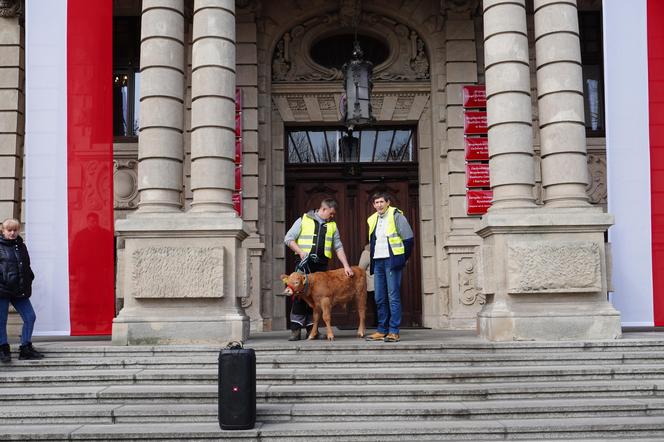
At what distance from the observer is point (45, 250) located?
36.4ft

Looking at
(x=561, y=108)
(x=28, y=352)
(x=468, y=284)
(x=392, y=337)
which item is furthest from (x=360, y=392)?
(x=468, y=284)

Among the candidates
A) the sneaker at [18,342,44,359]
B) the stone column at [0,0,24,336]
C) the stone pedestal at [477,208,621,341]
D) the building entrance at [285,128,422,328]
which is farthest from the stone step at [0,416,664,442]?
the building entrance at [285,128,422,328]

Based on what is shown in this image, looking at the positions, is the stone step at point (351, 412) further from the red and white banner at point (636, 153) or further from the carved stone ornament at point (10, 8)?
the carved stone ornament at point (10, 8)

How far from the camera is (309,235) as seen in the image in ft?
35.8

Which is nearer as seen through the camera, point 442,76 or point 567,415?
point 567,415

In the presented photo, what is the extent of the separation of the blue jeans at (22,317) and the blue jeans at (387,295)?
482 centimetres

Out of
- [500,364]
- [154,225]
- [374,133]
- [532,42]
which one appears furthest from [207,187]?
[532,42]

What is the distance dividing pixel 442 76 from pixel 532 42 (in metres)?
2.09

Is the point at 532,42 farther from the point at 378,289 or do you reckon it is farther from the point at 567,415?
the point at 567,415

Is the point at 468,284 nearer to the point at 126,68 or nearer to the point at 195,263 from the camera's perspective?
the point at 195,263

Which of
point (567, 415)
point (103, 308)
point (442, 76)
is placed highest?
point (442, 76)

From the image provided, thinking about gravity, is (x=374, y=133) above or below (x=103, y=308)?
above

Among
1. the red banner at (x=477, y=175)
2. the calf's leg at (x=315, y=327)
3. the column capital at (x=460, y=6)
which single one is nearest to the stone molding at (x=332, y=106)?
the red banner at (x=477, y=175)

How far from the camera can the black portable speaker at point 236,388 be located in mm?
6828
